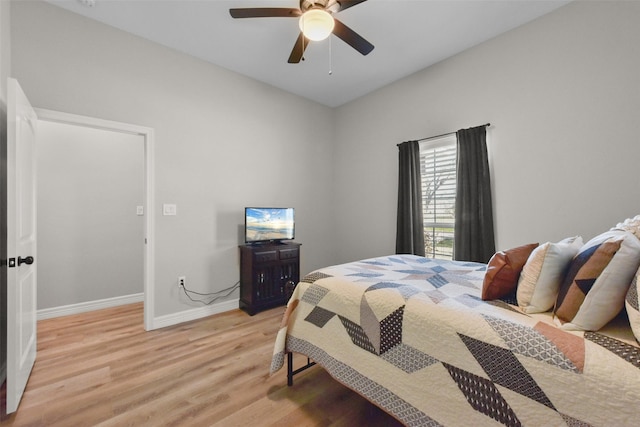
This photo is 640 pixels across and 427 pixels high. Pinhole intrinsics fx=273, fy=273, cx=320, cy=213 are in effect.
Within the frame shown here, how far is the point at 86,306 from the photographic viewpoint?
331cm

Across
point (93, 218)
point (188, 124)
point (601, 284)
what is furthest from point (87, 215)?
point (601, 284)

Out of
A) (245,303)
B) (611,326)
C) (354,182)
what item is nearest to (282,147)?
(354,182)

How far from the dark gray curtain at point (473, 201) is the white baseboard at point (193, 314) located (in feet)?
8.97

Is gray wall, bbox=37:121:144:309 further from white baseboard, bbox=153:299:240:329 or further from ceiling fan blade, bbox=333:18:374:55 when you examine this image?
ceiling fan blade, bbox=333:18:374:55

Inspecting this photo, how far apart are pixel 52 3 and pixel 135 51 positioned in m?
0.63

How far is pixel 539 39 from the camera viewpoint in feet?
8.34

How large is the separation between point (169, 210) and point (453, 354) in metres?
2.92

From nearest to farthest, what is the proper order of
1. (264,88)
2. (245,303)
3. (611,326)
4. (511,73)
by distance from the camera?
(611,326) → (511,73) → (245,303) → (264,88)

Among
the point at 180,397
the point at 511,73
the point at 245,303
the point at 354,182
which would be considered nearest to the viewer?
the point at 180,397

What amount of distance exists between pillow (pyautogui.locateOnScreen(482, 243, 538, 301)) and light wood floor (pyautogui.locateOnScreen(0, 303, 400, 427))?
918 mm

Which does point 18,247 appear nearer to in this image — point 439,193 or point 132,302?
point 132,302

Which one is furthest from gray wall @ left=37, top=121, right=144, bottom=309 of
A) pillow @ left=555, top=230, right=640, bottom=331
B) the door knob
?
pillow @ left=555, top=230, right=640, bottom=331

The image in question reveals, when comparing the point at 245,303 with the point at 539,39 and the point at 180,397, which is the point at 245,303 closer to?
the point at 180,397

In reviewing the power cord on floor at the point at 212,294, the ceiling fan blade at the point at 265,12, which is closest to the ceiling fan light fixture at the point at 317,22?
the ceiling fan blade at the point at 265,12
